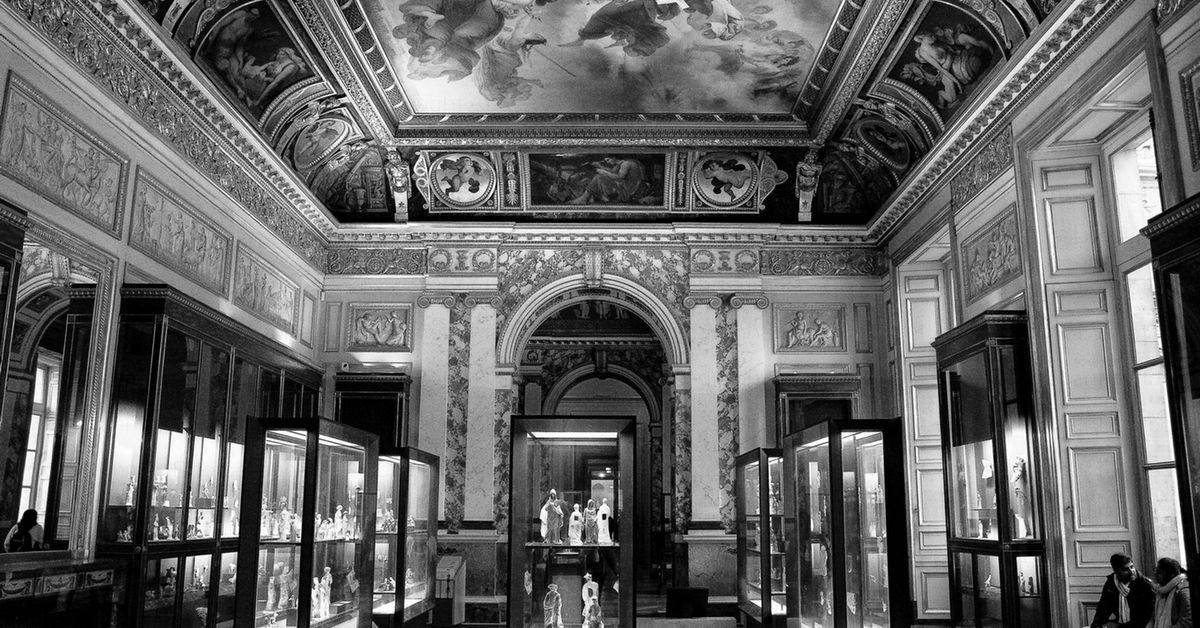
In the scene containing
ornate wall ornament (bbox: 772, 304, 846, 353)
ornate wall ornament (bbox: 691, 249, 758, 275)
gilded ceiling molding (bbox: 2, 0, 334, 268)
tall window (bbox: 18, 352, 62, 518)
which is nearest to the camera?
tall window (bbox: 18, 352, 62, 518)

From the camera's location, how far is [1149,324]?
33.4ft

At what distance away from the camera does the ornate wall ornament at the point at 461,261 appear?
1747 centimetres

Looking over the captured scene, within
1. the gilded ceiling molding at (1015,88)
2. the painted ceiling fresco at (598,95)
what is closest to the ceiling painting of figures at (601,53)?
the painted ceiling fresco at (598,95)

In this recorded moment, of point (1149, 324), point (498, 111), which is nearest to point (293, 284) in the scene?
point (498, 111)

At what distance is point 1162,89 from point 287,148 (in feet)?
38.6

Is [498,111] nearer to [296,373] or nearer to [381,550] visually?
[296,373]

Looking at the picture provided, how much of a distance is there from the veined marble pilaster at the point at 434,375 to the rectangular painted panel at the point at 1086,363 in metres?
10.1

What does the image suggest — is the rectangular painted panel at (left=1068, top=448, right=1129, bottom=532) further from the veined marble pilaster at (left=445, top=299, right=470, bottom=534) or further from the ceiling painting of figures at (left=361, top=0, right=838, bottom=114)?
the veined marble pilaster at (left=445, top=299, right=470, bottom=534)

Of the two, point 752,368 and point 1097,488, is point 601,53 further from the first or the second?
point 1097,488

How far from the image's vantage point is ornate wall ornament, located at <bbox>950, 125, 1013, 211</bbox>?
11.9 m

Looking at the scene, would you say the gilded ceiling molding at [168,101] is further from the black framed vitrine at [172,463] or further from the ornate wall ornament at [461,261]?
the ornate wall ornament at [461,261]

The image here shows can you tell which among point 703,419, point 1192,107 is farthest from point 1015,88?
point 703,419

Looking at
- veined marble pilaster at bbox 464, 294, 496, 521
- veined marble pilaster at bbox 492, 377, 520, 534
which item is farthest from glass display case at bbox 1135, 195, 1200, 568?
veined marble pilaster at bbox 464, 294, 496, 521

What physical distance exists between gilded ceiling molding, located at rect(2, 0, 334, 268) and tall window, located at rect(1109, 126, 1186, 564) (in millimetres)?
10512
